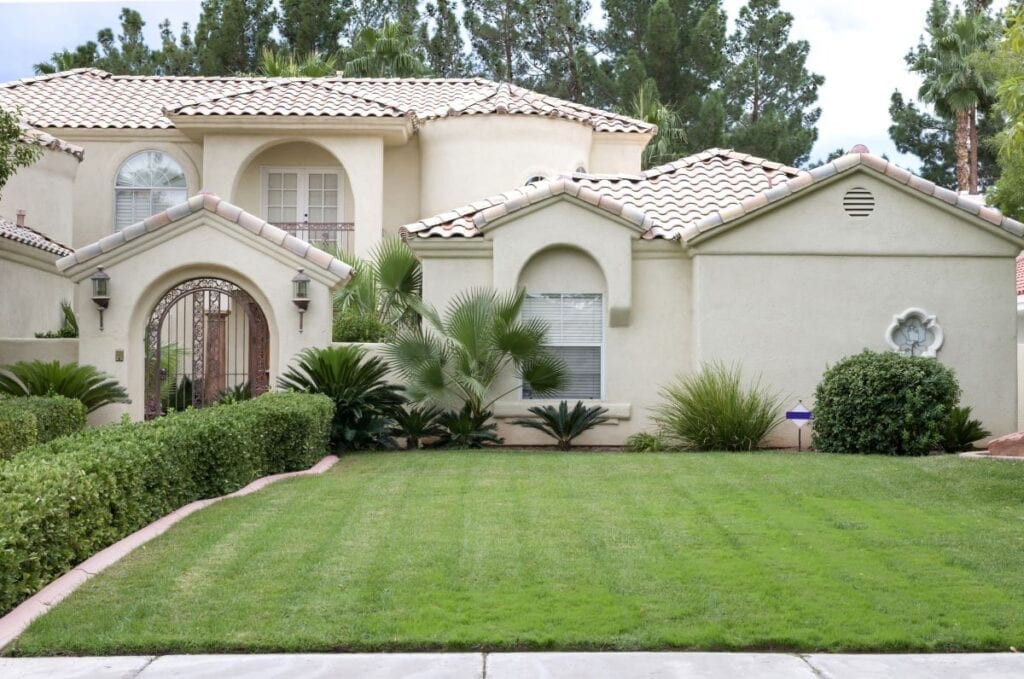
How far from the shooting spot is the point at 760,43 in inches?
1880

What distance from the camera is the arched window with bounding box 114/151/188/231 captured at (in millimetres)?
27312

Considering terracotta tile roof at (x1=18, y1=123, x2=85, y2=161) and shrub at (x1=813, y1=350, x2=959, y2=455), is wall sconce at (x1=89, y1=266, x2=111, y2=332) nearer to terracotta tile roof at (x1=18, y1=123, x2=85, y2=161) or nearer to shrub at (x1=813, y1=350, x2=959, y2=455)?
terracotta tile roof at (x1=18, y1=123, x2=85, y2=161)

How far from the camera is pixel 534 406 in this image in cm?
1914

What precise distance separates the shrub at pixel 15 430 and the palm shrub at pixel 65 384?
380 centimetres

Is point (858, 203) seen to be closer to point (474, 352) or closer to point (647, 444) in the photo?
point (647, 444)

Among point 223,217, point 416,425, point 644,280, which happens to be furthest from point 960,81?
point 223,217

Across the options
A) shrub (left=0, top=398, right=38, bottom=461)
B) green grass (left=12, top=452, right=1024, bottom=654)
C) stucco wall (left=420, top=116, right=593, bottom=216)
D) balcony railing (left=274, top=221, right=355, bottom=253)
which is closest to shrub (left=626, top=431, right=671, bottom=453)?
green grass (left=12, top=452, right=1024, bottom=654)

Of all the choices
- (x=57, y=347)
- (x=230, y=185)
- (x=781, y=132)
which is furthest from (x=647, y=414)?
(x=781, y=132)

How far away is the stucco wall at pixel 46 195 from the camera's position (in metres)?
25.1

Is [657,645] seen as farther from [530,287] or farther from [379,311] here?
[379,311]

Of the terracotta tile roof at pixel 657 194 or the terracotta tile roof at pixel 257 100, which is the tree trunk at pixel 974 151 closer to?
the terracotta tile roof at pixel 257 100

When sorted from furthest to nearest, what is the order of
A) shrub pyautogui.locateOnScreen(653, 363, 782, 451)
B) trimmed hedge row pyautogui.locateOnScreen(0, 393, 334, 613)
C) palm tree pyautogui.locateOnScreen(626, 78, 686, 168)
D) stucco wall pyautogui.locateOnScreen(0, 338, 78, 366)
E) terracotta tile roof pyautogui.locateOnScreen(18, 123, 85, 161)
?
palm tree pyautogui.locateOnScreen(626, 78, 686, 168), terracotta tile roof pyautogui.locateOnScreen(18, 123, 85, 161), stucco wall pyautogui.locateOnScreen(0, 338, 78, 366), shrub pyautogui.locateOnScreen(653, 363, 782, 451), trimmed hedge row pyautogui.locateOnScreen(0, 393, 334, 613)

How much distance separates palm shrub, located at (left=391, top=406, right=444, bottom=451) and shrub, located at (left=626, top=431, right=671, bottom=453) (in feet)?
8.98

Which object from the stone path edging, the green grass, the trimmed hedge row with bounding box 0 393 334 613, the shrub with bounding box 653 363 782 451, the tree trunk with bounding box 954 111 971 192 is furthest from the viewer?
the tree trunk with bounding box 954 111 971 192
